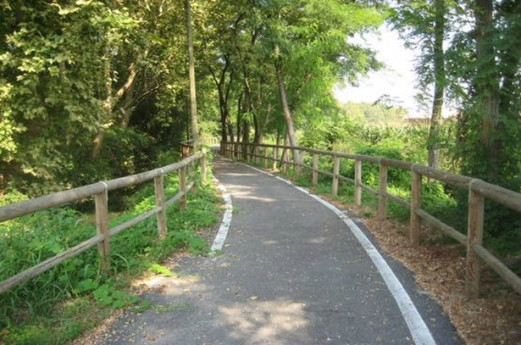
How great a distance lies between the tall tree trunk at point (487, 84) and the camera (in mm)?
6168

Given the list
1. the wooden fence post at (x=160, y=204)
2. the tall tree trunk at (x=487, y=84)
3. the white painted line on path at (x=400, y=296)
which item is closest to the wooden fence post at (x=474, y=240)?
the white painted line on path at (x=400, y=296)

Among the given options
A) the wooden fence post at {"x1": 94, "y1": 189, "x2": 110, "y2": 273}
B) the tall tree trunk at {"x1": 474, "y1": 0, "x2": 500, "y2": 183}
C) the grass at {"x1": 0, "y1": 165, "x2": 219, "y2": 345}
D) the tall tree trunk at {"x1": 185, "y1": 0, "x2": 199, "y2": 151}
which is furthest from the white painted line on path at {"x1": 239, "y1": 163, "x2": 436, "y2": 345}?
the tall tree trunk at {"x1": 185, "y1": 0, "x2": 199, "y2": 151}

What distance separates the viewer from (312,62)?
A: 19.2 metres

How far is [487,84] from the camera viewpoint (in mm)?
6398

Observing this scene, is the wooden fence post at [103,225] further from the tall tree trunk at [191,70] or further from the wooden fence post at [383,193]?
the tall tree trunk at [191,70]

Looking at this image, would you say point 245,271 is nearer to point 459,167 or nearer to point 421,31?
point 459,167

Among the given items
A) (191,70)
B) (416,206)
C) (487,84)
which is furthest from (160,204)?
(191,70)

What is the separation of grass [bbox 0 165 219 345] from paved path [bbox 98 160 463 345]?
0.32 meters

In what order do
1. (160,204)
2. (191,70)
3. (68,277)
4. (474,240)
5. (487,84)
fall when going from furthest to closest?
(191,70), (160,204), (487,84), (68,277), (474,240)

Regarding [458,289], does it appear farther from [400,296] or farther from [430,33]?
[430,33]

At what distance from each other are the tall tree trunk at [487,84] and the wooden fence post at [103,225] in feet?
16.3

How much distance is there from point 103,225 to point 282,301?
6.87ft

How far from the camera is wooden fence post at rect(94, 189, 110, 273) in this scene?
5039 millimetres

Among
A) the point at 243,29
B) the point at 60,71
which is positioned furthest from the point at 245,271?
the point at 243,29
